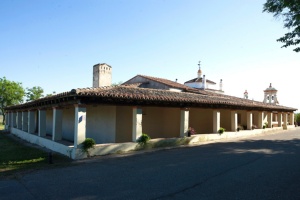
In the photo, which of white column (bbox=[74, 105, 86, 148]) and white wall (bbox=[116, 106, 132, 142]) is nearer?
white column (bbox=[74, 105, 86, 148])

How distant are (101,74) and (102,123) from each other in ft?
14.9

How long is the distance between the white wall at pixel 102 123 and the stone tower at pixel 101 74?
2809 millimetres

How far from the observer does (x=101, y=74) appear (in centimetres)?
1731

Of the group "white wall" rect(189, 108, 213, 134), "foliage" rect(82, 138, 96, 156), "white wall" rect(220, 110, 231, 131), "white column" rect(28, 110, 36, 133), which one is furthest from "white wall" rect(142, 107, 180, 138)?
"white column" rect(28, 110, 36, 133)

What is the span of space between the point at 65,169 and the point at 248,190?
19.8 feet

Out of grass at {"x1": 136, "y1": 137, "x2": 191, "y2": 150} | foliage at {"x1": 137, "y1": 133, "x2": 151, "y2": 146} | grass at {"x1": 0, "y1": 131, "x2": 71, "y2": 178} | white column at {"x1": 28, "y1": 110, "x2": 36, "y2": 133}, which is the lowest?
grass at {"x1": 0, "y1": 131, "x2": 71, "y2": 178}

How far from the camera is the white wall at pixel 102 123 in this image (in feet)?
44.1

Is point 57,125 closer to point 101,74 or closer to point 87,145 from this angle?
point 87,145

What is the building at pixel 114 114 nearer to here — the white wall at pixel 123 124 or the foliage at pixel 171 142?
the white wall at pixel 123 124

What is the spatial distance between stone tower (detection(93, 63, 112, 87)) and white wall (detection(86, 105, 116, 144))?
281 centimetres

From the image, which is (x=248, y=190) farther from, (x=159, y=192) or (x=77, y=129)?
(x=77, y=129)

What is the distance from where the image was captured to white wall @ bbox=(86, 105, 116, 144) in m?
13.4

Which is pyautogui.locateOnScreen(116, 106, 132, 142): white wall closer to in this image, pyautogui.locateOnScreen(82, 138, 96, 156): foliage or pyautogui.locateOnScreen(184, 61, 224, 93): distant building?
pyautogui.locateOnScreen(82, 138, 96, 156): foliage

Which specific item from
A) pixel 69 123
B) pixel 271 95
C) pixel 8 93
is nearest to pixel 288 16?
pixel 69 123
